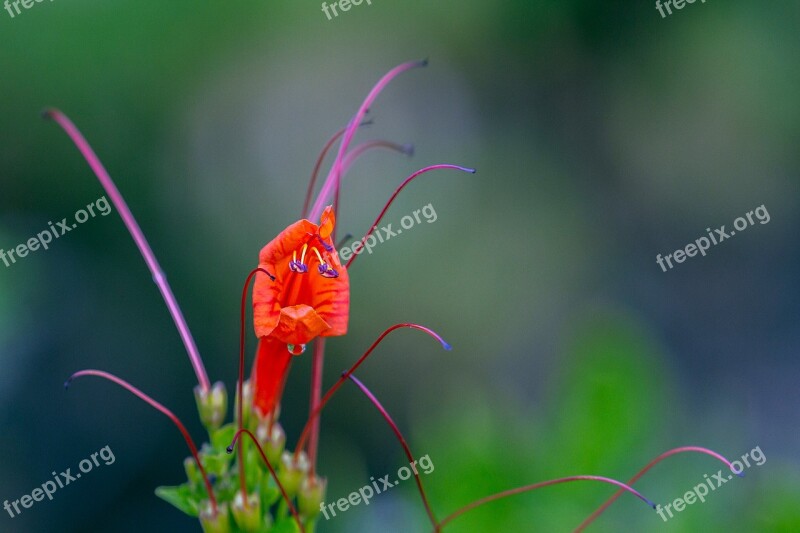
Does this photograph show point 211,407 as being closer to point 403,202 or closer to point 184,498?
point 184,498

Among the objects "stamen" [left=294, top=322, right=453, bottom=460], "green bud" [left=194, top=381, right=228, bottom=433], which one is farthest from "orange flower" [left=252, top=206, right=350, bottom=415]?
"green bud" [left=194, top=381, right=228, bottom=433]

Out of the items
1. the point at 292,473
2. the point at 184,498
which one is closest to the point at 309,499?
the point at 292,473

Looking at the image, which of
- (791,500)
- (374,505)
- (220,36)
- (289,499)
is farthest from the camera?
(220,36)

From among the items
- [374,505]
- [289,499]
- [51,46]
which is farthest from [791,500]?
[51,46]

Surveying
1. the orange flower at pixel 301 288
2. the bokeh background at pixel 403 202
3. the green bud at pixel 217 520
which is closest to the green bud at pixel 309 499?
the green bud at pixel 217 520

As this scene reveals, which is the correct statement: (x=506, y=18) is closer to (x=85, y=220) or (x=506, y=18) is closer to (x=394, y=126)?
(x=394, y=126)

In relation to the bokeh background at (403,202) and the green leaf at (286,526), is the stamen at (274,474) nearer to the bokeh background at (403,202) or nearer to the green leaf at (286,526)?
the green leaf at (286,526)
